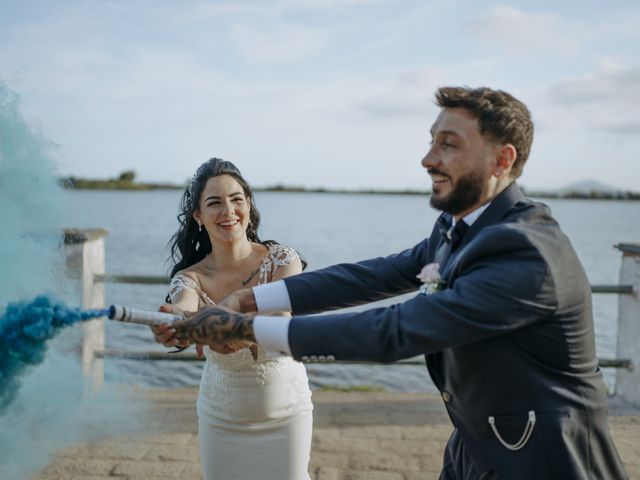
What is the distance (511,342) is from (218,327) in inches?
37.9

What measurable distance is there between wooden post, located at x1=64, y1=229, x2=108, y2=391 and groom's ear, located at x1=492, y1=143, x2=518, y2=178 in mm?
4375

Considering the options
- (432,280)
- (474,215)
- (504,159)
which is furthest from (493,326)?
(504,159)

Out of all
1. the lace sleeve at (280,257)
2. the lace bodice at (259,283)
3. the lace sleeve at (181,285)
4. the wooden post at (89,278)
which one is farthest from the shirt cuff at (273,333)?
the wooden post at (89,278)

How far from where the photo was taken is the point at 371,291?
3.12 m

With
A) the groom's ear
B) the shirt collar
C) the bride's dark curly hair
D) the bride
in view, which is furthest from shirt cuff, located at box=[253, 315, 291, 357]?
the bride's dark curly hair

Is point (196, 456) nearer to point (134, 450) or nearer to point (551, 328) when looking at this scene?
point (134, 450)

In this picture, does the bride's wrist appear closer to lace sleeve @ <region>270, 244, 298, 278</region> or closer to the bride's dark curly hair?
lace sleeve @ <region>270, 244, 298, 278</region>

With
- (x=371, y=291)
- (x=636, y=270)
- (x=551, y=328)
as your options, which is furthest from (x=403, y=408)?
(x=551, y=328)

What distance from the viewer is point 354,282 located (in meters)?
3.09

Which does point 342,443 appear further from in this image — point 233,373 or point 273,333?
point 273,333

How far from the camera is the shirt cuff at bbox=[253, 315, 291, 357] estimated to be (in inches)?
93.8

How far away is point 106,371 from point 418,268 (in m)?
4.26

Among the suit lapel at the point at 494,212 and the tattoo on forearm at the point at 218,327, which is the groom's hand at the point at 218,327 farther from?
the suit lapel at the point at 494,212

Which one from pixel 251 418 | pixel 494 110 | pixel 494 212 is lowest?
pixel 251 418
